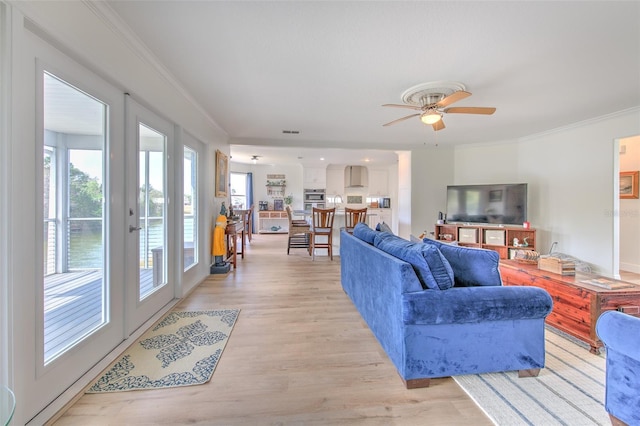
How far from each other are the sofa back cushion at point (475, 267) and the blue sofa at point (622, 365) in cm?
56

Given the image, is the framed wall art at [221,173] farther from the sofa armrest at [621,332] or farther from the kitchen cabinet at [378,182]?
the kitchen cabinet at [378,182]

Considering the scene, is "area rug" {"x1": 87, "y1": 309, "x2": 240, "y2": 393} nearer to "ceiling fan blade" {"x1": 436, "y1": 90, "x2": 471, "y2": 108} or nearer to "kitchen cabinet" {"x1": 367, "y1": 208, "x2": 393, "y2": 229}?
"ceiling fan blade" {"x1": 436, "y1": 90, "x2": 471, "y2": 108}

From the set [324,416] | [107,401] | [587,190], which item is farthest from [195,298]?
[587,190]

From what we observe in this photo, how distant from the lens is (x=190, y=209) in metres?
3.31

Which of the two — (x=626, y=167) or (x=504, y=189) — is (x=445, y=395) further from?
(x=626, y=167)

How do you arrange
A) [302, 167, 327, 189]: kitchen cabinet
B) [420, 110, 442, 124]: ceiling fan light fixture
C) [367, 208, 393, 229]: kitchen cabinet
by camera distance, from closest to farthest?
[420, 110, 442, 124]: ceiling fan light fixture
[367, 208, 393, 229]: kitchen cabinet
[302, 167, 327, 189]: kitchen cabinet

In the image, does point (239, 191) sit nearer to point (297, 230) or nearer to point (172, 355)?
point (297, 230)

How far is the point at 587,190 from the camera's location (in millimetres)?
3840

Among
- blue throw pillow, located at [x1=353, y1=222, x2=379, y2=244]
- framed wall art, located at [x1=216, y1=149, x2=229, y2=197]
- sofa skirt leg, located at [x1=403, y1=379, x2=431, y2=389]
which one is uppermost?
framed wall art, located at [x1=216, y1=149, x2=229, y2=197]

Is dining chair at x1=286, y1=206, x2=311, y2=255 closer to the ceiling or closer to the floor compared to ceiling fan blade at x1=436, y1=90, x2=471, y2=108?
A: closer to the floor

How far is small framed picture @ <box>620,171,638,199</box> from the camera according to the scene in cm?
407

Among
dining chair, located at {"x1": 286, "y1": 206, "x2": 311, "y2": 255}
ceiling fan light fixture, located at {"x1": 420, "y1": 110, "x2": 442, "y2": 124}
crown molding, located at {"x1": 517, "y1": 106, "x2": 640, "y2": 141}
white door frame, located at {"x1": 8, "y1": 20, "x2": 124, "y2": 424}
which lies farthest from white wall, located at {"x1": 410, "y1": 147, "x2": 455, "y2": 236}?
white door frame, located at {"x1": 8, "y1": 20, "x2": 124, "y2": 424}

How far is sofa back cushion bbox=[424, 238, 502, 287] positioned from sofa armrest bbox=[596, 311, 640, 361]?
56 centimetres

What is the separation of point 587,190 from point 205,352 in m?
5.41
